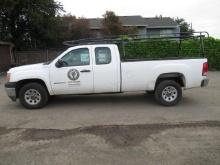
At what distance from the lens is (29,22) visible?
3075 cm

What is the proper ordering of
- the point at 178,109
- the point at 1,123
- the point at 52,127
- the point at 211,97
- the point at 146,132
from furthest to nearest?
the point at 211,97 → the point at 178,109 → the point at 1,123 → the point at 52,127 → the point at 146,132

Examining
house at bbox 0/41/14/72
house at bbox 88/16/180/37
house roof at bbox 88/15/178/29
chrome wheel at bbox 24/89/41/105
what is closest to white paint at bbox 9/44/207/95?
chrome wheel at bbox 24/89/41/105

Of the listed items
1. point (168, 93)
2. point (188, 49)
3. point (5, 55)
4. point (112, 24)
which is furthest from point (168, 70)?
point (112, 24)

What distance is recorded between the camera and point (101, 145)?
5844 mm

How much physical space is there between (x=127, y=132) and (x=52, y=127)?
1.73 m

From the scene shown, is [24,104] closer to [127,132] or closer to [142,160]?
[127,132]

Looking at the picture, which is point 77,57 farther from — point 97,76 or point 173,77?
point 173,77

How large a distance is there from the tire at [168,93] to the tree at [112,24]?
31.2m

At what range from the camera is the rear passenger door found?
9.07 m

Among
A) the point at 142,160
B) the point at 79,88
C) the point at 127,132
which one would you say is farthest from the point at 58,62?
the point at 142,160

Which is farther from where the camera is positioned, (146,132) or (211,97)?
(211,97)

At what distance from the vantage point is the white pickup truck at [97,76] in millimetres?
9062

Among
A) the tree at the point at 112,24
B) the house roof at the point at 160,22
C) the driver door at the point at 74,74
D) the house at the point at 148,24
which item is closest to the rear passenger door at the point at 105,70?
the driver door at the point at 74,74

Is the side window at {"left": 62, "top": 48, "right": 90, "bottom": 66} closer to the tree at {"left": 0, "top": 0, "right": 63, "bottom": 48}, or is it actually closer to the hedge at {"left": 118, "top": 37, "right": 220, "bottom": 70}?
the hedge at {"left": 118, "top": 37, "right": 220, "bottom": 70}
